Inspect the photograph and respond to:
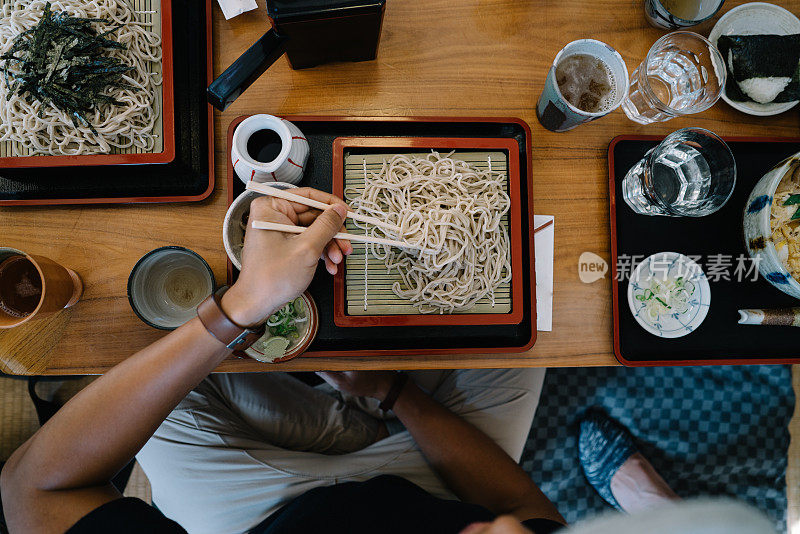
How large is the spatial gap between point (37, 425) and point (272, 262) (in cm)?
197

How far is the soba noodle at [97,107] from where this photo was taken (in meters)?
1.27

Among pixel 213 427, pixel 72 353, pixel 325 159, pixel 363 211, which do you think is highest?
pixel 325 159

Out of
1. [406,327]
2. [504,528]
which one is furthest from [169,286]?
[504,528]

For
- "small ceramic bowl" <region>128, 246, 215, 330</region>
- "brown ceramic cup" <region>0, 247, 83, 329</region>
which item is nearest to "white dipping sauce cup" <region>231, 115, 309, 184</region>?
"small ceramic bowl" <region>128, 246, 215, 330</region>

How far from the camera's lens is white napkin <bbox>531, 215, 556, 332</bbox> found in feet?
4.74

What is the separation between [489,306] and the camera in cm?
137

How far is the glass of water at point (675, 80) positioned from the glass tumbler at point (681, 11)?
6 cm

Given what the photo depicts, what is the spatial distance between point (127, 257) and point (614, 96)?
157 centimetres

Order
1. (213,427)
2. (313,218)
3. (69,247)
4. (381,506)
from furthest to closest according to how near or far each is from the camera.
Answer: (213,427) → (381,506) → (69,247) → (313,218)

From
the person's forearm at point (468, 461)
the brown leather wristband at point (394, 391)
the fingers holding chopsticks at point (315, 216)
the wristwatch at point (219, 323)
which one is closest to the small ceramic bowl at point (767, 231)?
the person's forearm at point (468, 461)

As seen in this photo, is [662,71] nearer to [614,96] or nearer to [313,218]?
[614,96]

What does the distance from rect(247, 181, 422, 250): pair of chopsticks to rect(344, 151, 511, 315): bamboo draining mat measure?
0.28 feet

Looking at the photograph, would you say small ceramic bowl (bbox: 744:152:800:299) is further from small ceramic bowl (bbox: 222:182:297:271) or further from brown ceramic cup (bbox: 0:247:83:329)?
brown ceramic cup (bbox: 0:247:83:329)

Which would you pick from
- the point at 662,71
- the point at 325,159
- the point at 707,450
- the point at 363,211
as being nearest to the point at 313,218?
the point at 363,211
